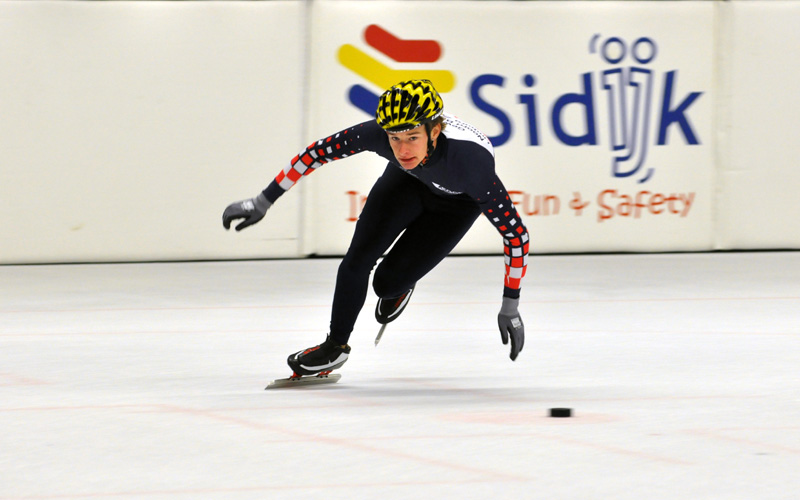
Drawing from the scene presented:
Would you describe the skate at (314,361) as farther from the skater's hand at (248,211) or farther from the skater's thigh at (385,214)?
the skater's hand at (248,211)

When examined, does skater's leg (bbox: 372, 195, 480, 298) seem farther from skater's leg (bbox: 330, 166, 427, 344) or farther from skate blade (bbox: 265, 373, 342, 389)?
A: skate blade (bbox: 265, 373, 342, 389)

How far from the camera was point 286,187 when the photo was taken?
4.94 meters

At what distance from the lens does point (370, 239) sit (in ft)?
16.3

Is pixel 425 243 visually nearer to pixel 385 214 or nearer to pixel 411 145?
pixel 385 214

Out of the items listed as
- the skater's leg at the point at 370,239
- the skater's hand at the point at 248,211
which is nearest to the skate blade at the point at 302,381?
the skater's leg at the point at 370,239

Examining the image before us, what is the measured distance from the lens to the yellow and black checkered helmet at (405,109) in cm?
449

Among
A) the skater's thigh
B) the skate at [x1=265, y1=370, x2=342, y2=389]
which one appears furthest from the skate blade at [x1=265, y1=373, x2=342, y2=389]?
the skater's thigh

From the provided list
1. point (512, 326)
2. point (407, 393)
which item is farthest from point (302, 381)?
point (512, 326)

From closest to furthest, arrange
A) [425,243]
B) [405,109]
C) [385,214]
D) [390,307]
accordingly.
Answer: [405,109]
[385,214]
[425,243]
[390,307]

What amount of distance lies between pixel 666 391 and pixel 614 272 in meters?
4.26

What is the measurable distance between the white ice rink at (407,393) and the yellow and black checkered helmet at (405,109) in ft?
3.52

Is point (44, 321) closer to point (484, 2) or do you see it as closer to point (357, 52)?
point (357, 52)

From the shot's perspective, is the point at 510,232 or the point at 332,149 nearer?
the point at 510,232

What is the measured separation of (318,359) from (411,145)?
3.41ft
